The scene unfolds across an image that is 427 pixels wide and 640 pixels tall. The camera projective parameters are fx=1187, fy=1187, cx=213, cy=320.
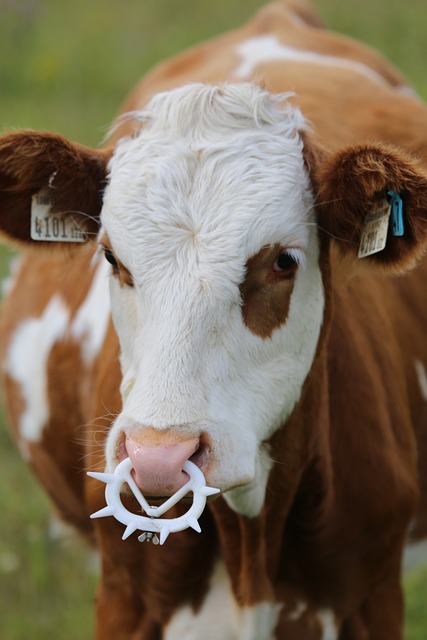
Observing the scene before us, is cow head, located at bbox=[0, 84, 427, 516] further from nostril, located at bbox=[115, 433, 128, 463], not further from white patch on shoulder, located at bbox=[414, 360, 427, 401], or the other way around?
white patch on shoulder, located at bbox=[414, 360, 427, 401]

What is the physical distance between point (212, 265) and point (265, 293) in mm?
184

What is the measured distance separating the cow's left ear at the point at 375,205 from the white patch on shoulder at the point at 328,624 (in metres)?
1.12

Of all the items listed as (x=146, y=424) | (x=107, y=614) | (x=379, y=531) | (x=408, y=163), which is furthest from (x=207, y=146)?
(x=107, y=614)

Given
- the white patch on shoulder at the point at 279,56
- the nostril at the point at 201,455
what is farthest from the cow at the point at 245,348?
the white patch on shoulder at the point at 279,56

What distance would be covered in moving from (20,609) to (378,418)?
2051mm

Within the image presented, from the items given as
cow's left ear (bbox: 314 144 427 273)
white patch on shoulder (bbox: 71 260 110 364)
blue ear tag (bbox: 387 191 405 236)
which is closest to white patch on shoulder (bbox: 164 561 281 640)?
white patch on shoulder (bbox: 71 260 110 364)

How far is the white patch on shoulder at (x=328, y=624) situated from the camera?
11.6 ft

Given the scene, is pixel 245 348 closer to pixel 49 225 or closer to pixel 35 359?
pixel 49 225

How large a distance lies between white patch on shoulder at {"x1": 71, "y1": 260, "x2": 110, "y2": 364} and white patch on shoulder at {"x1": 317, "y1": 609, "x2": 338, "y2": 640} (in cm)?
115

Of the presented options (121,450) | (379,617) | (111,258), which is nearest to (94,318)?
(111,258)

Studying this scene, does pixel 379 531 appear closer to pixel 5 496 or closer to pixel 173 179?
pixel 173 179

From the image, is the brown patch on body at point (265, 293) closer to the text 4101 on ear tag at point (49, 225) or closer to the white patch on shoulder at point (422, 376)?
the text 4101 on ear tag at point (49, 225)

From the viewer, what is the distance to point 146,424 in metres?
2.50

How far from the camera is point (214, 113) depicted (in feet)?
9.81
